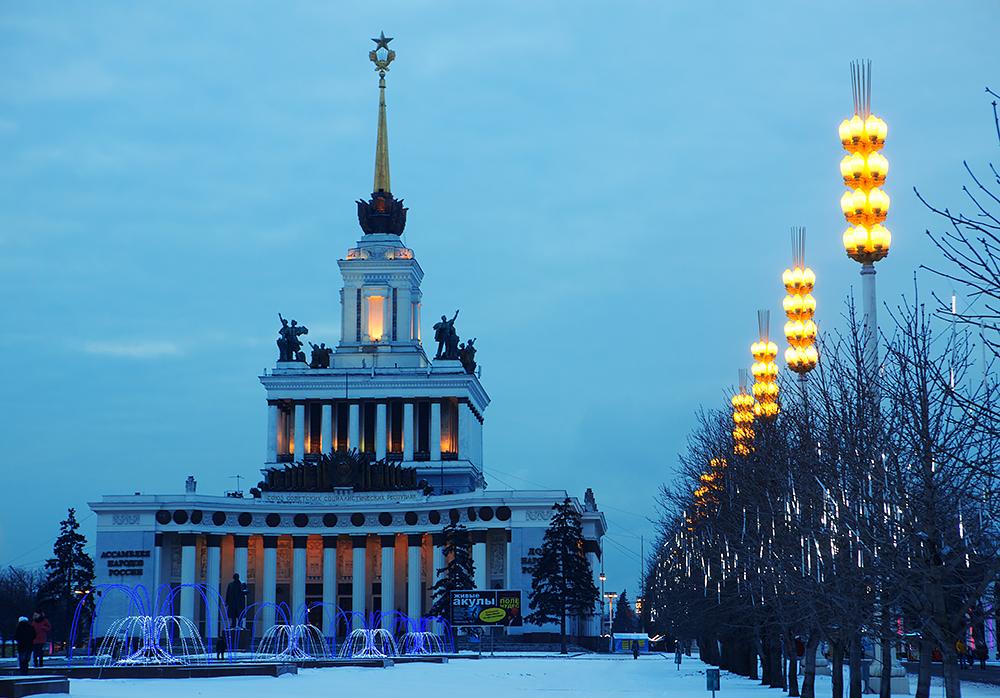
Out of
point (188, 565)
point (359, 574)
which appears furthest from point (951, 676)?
point (188, 565)

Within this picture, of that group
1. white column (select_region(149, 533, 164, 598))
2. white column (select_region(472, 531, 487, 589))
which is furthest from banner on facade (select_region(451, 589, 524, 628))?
white column (select_region(149, 533, 164, 598))

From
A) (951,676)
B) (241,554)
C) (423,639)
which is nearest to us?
(951,676)

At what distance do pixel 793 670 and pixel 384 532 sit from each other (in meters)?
79.3

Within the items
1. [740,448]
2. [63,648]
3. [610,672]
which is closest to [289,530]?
[63,648]

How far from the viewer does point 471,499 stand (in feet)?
385

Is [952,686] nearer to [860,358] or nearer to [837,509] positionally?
[837,509]

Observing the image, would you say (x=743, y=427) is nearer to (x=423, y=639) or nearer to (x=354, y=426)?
(x=423, y=639)

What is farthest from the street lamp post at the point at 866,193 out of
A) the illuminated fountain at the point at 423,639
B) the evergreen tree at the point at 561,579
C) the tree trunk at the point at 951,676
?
the evergreen tree at the point at 561,579

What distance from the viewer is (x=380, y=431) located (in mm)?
131875

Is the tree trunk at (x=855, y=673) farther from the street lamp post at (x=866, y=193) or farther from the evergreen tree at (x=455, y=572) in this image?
the evergreen tree at (x=455, y=572)

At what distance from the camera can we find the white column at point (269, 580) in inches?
4756

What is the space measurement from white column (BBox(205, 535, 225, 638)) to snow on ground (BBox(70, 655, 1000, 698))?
5391 cm

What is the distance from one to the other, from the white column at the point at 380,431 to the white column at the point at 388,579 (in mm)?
10753

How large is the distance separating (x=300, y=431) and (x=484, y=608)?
45.3 meters
